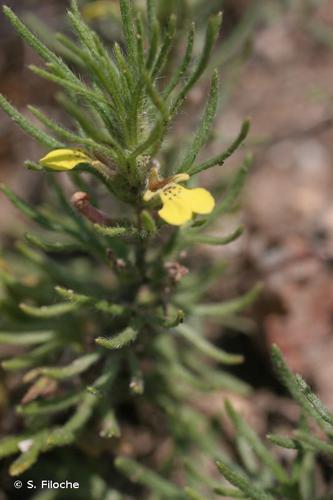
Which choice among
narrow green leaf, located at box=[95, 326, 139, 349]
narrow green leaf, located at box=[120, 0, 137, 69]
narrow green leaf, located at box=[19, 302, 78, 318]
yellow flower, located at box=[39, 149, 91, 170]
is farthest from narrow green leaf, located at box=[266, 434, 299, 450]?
narrow green leaf, located at box=[120, 0, 137, 69]

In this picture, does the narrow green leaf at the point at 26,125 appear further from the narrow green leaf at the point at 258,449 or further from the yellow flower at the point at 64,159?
the narrow green leaf at the point at 258,449

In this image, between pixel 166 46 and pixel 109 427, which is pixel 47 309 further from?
pixel 166 46

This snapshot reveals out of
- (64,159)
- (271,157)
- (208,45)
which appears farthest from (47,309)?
(271,157)

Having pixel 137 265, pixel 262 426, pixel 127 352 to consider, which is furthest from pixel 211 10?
pixel 262 426

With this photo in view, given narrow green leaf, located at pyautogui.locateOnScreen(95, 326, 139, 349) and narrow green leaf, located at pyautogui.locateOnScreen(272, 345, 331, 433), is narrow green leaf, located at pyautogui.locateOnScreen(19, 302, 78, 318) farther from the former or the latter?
narrow green leaf, located at pyautogui.locateOnScreen(272, 345, 331, 433)

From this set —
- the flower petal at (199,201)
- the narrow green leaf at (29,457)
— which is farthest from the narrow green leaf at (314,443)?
the narrow green leaf at (29,457)
